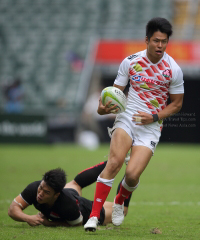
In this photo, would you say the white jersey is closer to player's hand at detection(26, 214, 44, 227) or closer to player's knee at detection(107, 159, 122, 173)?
player's knee at detection(107, 159, 122, 173)

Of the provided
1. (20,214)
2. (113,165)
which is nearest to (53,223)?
(20,214)

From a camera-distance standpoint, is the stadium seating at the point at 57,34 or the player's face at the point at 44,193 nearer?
the player's face at the point at 44,193

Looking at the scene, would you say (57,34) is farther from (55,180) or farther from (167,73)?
(55,180)

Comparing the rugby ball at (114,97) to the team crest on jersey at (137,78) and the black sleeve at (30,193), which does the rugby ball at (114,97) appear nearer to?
the team crest on jersey at (137,78)

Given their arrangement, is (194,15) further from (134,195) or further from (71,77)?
(134,195)

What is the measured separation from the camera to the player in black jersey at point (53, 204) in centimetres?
577

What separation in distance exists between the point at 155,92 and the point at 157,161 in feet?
31.8

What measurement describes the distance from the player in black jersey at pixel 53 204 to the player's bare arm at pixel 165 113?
117 cm

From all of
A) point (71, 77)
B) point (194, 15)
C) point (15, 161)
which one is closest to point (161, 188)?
point (15, 161)

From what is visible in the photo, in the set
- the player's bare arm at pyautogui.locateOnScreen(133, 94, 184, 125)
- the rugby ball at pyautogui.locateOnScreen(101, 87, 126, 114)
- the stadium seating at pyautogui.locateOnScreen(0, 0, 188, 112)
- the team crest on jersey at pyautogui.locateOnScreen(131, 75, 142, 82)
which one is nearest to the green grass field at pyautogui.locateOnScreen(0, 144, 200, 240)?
the player's bare arm at pyautogui.locateOnScreen(133, 94, 184, 125)

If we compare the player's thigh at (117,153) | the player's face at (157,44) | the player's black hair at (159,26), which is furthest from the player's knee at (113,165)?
the player's black hair at (159,26)

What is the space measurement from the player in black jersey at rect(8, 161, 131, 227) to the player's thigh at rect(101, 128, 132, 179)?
56 centimetres

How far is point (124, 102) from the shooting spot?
6.09m

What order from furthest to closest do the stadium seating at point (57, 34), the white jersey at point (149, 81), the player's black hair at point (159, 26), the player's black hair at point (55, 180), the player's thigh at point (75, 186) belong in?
the stadium seating at point (57, 34), the player's thigh at point (75, 186), the white jersey at point (149, 81), the player's black hair at point (159, 26), the player's black hair at point (55, 180)
